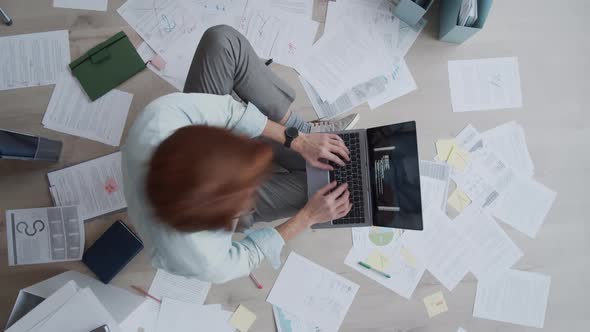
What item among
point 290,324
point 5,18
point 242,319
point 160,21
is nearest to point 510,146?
point 290,324

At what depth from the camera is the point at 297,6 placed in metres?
1.38

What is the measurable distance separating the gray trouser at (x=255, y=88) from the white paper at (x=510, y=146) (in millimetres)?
718

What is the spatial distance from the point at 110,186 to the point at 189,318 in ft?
1.73

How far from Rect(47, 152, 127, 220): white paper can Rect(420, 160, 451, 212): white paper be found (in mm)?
1042

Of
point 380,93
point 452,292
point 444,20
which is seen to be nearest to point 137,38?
point 380,93

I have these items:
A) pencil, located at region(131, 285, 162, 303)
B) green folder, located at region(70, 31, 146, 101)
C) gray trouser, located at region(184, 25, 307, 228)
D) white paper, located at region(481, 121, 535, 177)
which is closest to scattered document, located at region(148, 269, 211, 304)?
pencil, located at region(131, 285, 162, 303)

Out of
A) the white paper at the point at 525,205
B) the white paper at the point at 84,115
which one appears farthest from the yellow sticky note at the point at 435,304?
the white paper at the point at 84,115

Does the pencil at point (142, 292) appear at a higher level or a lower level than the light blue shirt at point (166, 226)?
lower

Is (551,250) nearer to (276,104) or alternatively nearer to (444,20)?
(444,20)

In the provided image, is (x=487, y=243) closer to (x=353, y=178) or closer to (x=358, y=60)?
(x=353, y=178)

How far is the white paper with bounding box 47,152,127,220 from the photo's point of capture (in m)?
1.30

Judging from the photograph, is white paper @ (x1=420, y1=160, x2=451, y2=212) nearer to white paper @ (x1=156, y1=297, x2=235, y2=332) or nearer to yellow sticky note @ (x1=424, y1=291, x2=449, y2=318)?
yellow sticky note @ (x1=424, y1=291, x2=449, y2=318)

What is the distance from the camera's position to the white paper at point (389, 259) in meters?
1.31

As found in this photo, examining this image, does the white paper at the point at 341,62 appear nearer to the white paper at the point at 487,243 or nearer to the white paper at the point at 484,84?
the white paper at the point at 484,84
